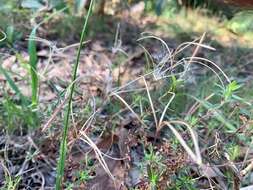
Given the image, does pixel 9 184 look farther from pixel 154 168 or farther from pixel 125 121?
pixel 125 121

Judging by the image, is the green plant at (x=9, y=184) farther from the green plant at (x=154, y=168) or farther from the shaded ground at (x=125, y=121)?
the green plant at (x=154, y=168)

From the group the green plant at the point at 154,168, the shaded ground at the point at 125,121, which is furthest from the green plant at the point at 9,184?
the green plant at the point at 154,168

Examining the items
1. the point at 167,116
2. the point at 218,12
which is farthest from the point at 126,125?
the point at 218,12

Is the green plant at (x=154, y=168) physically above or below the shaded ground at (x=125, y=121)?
above

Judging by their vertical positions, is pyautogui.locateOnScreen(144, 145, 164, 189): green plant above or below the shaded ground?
above

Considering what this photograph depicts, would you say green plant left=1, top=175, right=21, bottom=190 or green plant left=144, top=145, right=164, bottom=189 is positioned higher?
green plant left=144, top=145, right=164, bottom=189

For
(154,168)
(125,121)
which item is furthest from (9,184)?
(125,121)

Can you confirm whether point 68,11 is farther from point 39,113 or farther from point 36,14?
point 39,113

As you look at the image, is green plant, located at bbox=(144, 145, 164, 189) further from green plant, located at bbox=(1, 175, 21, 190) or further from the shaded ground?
green plant, located at bbox=(1, 175, 21, 190)

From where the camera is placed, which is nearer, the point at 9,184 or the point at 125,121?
the point at 9,184

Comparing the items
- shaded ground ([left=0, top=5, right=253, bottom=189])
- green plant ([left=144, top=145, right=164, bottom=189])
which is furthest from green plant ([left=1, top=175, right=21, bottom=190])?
green plant ([left=144, top=145, right=164, bottom=189])

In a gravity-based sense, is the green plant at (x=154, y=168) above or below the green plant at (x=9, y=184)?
above
